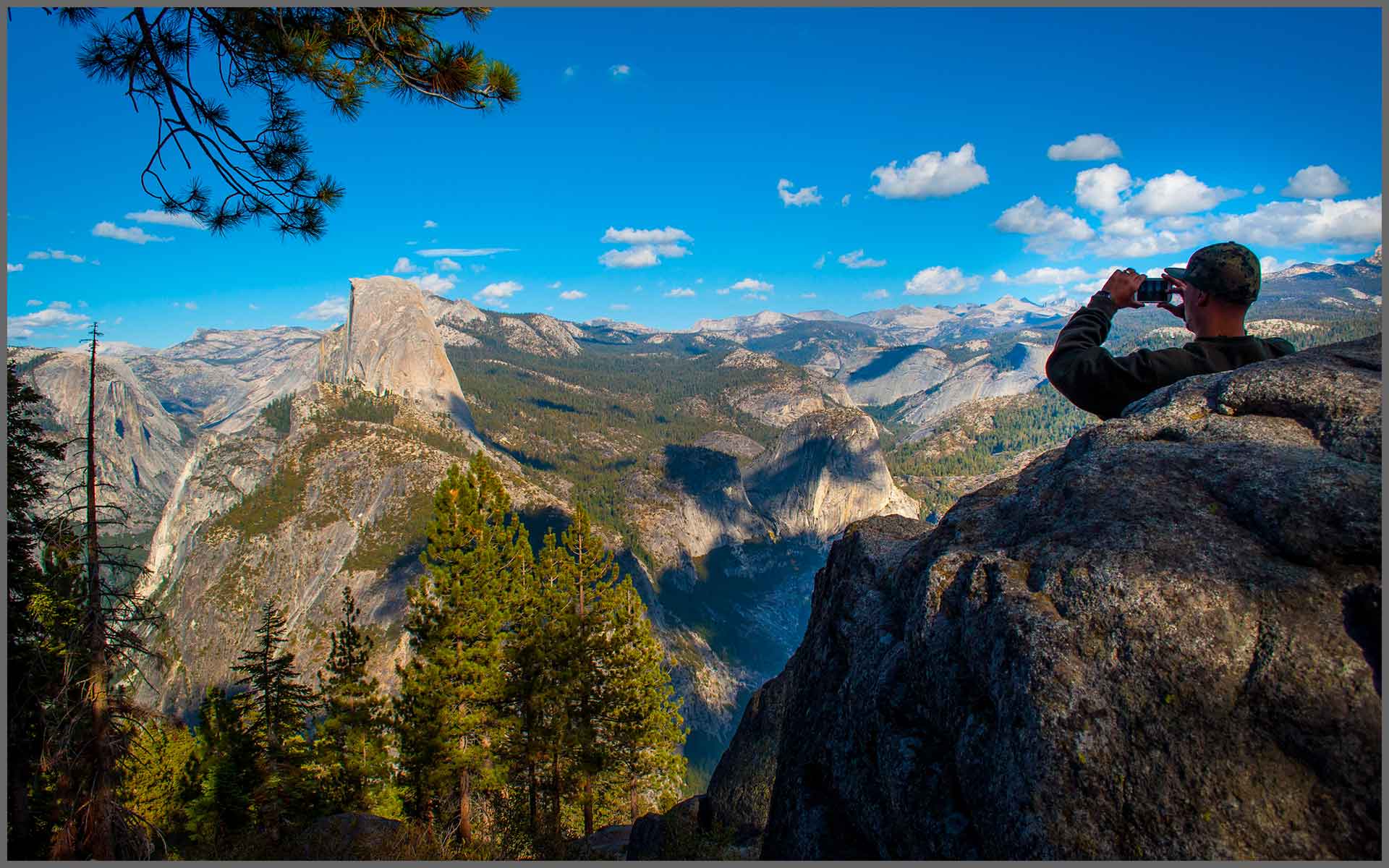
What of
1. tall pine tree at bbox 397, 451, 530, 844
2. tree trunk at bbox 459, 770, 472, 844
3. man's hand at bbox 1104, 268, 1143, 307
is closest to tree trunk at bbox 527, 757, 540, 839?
tall pine tree at bbox 397, 451, 530, 844

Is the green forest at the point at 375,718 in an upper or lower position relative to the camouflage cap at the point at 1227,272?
lower

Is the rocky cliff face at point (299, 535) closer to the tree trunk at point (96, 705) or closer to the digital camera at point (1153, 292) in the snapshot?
the tree trunk at point (96, 705)

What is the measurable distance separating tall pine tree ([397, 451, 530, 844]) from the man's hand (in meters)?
17.1

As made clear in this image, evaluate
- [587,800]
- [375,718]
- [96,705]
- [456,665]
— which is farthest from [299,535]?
[96,705]

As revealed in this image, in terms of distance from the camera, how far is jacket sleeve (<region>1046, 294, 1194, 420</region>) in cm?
546

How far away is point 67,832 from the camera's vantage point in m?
9.73

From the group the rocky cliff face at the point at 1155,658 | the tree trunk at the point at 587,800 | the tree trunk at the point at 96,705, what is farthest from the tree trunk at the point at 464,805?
the rocky cliff face at the point at 1155,658

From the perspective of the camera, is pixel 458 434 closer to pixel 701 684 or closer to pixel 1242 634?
pixel 701 684

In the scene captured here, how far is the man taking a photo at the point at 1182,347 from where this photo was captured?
17.0ft

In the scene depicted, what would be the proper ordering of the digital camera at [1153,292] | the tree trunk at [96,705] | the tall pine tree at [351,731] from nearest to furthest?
the digital camera at [1153,292]
the tree trunk at [96,705]
the tall pine tree at [351,731]

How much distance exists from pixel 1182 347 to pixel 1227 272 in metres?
1.09

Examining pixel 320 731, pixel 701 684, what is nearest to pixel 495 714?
pixel 320 731

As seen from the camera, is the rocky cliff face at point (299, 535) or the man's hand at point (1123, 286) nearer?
the man's hand at point (1123, 286)

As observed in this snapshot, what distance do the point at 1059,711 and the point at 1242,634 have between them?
1.14 m
